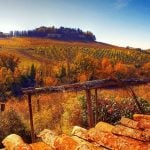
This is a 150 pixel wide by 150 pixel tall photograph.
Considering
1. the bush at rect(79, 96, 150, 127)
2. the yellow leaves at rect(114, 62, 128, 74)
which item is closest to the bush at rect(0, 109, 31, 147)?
the bush at rect(79, 96, 150, 127)

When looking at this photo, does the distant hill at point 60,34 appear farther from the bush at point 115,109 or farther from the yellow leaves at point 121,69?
the bush at point 115,109

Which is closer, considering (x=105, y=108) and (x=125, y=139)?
(x=125, y=139)

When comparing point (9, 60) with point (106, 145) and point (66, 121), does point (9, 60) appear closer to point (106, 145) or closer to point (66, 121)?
point (66, 121)

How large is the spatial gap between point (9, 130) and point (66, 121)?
3.39 metres

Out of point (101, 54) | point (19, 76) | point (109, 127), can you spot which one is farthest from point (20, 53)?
point (109, 127)

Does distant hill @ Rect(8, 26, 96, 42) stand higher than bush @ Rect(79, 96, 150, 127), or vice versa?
distant hill @ Rect(8, 26, 96, 42)

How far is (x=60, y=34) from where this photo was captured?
170875 millimetres

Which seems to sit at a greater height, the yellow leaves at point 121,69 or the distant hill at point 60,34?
the distant hill at point 60,34

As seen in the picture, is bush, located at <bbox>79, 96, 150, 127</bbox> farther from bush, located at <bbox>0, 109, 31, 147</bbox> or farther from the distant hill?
the distant hill

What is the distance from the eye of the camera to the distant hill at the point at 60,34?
6599 inches

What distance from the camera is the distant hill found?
168 meters

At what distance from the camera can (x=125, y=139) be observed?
4.70 m

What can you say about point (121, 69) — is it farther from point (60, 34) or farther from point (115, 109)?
point (60, 34)

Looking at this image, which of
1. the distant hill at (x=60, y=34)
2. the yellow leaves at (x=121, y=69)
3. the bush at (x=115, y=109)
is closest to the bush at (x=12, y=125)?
the bush at (x=115, y=109)
